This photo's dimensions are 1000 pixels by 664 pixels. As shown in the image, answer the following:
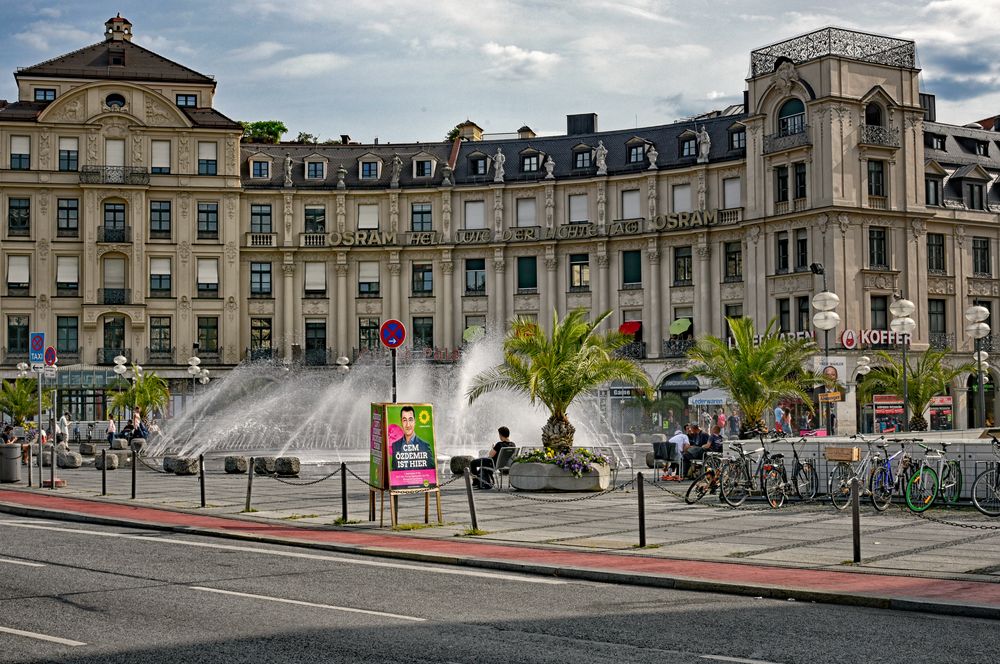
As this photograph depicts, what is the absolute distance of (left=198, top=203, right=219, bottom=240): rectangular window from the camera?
7125cm

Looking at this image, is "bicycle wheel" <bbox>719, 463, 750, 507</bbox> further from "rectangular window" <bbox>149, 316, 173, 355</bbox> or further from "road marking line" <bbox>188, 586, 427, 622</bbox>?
"rectangular window" <bbox>149, 316, 173, 355</bbox>

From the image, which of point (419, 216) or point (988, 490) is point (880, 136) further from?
point (988, 490)

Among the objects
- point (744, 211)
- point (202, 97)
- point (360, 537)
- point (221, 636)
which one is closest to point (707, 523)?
point (360, 537)

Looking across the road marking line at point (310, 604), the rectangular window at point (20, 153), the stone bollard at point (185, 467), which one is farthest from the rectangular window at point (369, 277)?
the road marking line at point (310, 604)

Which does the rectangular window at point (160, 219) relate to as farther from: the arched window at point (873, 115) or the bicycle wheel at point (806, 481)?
the bicycle wheel at point (806, 481)

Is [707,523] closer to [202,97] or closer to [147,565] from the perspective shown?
[147,565]

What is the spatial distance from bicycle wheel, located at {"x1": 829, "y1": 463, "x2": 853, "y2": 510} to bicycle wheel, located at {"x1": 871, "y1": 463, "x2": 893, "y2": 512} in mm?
463

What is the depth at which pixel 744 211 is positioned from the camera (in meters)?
63.0

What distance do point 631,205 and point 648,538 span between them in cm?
5140

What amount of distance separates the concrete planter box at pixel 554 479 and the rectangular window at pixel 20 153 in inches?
2054

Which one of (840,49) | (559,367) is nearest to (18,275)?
(840,49)

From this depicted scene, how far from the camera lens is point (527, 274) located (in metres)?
70.2

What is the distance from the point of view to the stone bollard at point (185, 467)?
34500 mm

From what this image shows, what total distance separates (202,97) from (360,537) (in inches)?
2330
